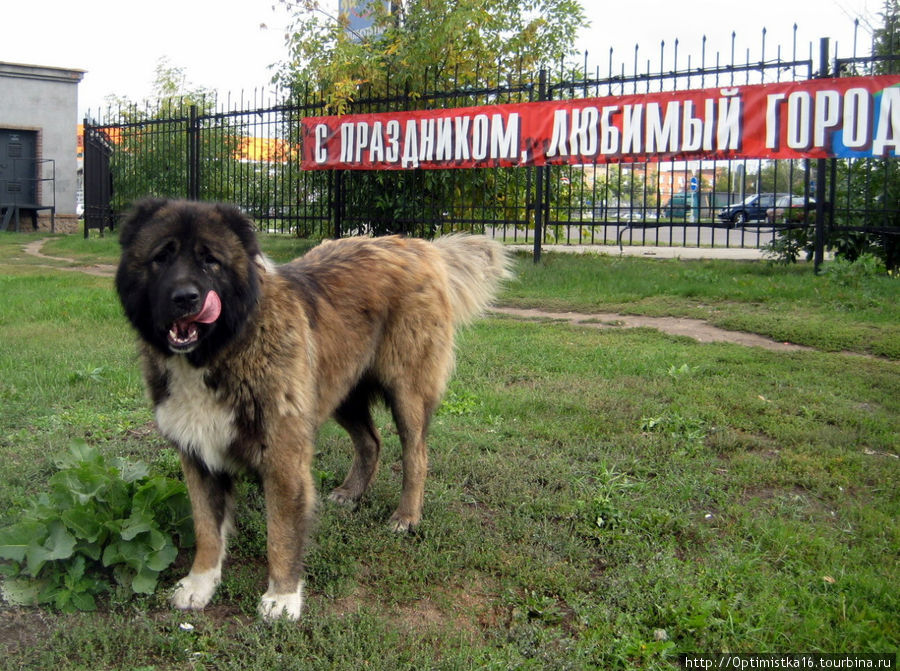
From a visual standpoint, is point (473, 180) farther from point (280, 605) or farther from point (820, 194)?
point (280, 605)

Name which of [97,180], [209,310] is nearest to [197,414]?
[209,310]

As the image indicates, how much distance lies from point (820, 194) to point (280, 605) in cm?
942

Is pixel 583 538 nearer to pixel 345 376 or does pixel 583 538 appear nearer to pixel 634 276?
pixel 345 376

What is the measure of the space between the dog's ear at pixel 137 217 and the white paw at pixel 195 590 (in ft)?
4.62

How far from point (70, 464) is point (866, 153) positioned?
362 inches

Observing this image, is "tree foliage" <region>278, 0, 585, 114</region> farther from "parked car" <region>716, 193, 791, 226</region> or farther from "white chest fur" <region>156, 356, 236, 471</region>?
"white chest fur" <region>156, 356, 236, 471</region>

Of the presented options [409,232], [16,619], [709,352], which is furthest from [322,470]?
[409,232]

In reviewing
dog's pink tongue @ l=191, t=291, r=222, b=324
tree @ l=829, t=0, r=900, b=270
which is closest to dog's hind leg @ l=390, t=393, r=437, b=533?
dog's pink tongue @ l=191, t=291, r=222, b=324

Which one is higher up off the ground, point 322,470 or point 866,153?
point 866,153

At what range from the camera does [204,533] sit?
3.53 meters

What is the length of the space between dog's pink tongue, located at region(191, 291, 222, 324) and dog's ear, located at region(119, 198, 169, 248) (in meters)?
0.45

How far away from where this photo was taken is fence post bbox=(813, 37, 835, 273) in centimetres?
1030

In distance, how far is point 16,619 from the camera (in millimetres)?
3236

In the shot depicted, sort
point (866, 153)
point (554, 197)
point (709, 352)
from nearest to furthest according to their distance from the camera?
point (709, 352), point (866, 153), point (554, 197)
